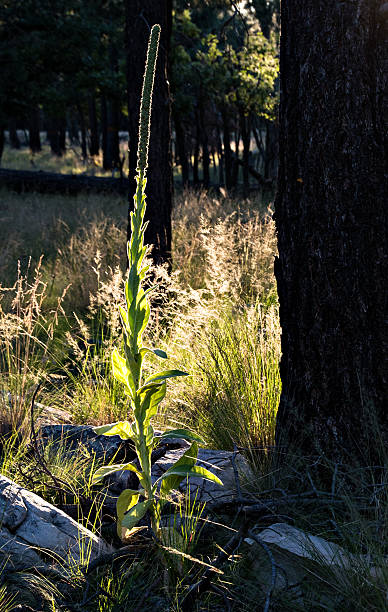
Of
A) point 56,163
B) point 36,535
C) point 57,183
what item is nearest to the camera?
point 36,535

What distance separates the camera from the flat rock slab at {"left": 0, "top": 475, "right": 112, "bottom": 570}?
2.17 m

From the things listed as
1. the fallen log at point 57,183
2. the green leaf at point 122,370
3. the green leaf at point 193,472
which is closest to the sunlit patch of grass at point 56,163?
the fallen log at point 57,183

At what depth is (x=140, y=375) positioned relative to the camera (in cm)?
191

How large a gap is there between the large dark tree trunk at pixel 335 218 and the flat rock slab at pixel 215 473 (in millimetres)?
309

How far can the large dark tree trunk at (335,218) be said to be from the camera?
95.0 inches

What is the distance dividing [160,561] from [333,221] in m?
1.54

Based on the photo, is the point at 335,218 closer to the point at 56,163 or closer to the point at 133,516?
the point at 133,516

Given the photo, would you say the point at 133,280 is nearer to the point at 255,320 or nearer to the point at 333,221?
the point at 333,221

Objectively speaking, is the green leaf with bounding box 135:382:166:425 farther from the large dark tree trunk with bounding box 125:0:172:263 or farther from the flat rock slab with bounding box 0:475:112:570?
the large dark tree trunk with bounding box 125:0:172:263

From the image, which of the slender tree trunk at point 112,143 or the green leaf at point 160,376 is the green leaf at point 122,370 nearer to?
the green leaf at point 160,376

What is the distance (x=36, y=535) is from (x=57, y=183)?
50.9ft

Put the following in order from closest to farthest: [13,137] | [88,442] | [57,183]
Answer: [88,442] → [57,183] → [13,137]

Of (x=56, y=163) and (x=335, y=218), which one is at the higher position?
(x=56, y=163)

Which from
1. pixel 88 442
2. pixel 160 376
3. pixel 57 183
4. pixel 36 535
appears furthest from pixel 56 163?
pixel 160 376
